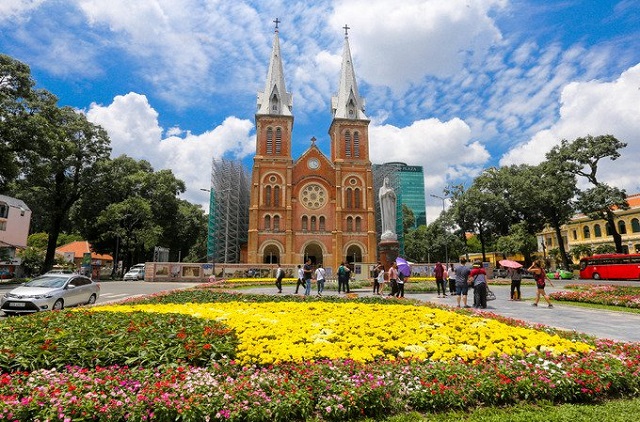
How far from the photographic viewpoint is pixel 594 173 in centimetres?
3881

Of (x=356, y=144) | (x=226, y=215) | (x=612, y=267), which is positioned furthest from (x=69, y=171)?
(x=612, y=267)

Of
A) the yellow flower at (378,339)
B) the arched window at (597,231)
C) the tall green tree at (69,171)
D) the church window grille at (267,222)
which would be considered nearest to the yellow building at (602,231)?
the arched window at (597,231)

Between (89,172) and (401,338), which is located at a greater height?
(89,172)

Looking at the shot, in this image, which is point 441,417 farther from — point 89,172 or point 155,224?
point 155,224

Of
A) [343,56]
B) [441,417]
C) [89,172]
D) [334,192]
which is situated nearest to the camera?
[441,417]

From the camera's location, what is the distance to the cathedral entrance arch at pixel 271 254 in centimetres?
4869

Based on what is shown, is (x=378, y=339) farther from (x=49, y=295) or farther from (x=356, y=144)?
(x=356, y=144)

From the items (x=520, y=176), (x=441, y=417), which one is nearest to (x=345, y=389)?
(x=441, y=417)

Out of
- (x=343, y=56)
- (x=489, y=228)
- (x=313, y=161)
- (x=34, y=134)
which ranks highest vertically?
(x=343, y=56)

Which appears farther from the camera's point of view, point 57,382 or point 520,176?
point 520,176

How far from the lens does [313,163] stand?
53.2 m

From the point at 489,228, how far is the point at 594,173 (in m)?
12.7

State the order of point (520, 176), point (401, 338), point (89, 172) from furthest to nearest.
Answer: point (520, 176) → point (89, 172) → point (401, 338)

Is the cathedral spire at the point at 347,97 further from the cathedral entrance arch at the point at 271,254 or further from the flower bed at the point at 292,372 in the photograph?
the flower bed at the point at 292,372
